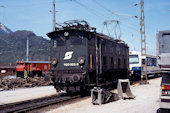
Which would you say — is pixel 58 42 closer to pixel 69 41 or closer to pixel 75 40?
pixel 69 41

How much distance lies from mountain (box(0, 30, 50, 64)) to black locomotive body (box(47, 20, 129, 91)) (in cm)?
11995

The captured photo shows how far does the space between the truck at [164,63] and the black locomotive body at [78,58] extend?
579 cm

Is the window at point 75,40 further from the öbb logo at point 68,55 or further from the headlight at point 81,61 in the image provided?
the headlight at point 81,61

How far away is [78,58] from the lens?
40.3 ft

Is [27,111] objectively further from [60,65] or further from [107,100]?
[60,65]

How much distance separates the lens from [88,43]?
1237 cm

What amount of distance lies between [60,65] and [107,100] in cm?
429

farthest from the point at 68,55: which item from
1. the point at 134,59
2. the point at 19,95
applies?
the point at 134,59

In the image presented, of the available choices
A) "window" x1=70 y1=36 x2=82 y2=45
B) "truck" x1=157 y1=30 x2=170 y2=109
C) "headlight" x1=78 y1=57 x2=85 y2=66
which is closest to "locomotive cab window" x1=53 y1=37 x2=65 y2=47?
"window" x1=70 y1=36 x2=82 y2=45

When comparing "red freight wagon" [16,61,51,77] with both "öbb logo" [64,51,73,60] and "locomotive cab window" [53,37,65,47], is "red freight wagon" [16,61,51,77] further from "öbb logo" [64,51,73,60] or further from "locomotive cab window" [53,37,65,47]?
"öbb logo" [64,51,73,60]

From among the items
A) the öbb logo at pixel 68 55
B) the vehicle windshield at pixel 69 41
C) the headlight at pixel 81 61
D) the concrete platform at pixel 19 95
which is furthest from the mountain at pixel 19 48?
the headlight at pixel 81 61

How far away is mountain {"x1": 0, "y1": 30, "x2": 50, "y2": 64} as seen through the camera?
140 m

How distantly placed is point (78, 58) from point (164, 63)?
6671 millimetres

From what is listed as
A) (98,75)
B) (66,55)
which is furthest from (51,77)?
(98,75)
